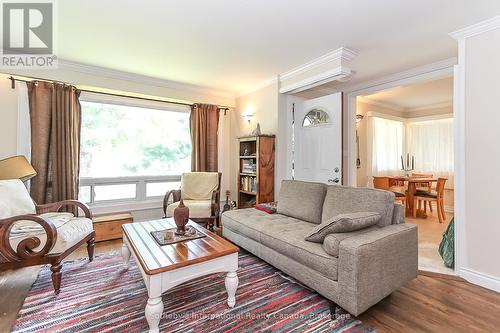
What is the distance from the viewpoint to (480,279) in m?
2.22

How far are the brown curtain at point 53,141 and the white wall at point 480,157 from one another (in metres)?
4.72

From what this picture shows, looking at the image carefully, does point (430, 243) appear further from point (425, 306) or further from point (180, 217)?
point (180, 217)

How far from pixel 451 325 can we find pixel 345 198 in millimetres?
1156

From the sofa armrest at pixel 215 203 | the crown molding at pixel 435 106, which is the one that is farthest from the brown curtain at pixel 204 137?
the crown molding at pixel 435 106

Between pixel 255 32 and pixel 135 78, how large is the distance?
7.48 feet

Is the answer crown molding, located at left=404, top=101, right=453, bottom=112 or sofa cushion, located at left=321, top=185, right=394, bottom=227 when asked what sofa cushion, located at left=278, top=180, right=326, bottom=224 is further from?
crown molding, located at left=404, top=101, right=453, bottom=112

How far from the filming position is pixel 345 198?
7.73ft

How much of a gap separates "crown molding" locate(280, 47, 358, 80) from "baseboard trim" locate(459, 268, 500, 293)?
2.62 m

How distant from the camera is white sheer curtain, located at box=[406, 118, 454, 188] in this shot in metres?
5.45

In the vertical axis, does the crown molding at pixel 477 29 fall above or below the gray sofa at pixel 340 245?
above

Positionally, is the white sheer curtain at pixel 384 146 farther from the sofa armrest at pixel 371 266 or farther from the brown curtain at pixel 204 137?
the sofa armrest at pixel 371 266

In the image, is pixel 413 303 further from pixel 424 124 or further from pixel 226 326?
pixel 424 124

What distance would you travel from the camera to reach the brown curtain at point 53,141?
10.1ft

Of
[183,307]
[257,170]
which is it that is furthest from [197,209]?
[183,307]
